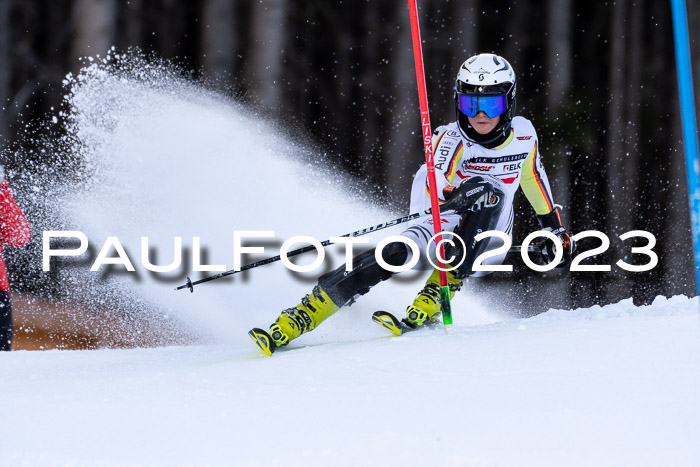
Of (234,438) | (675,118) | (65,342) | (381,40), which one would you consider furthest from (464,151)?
(381,40)

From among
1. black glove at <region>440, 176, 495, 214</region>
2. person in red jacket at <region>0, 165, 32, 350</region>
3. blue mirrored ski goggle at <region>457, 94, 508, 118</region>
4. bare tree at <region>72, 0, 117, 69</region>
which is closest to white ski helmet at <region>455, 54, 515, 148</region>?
blue mirrored ski goggle at <region>457, 94, 508, 118</region>

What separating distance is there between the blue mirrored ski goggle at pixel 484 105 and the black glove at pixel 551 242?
0.71 metres

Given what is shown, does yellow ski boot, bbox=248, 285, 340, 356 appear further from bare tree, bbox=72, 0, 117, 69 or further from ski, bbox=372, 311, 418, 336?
bare tree, bbox=72, 0, 117, 69

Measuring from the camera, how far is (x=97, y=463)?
222 centimetres

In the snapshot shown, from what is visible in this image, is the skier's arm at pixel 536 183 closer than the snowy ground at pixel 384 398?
No

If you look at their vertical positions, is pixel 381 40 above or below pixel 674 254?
above

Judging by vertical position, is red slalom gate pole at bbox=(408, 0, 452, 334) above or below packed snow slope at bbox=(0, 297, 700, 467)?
above

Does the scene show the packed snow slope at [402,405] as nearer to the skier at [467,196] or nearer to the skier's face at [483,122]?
the skier at [467,196]

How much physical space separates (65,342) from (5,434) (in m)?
5.54

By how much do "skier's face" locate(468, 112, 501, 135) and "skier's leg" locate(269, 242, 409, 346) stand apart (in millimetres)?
663

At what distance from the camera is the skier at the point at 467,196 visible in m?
3.76

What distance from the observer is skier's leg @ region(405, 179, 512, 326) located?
12.8 feet

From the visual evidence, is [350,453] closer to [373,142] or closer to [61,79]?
[373,142]

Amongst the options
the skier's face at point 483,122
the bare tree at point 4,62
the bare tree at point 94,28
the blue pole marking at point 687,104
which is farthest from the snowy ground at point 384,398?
the bare tree at point 4,62
